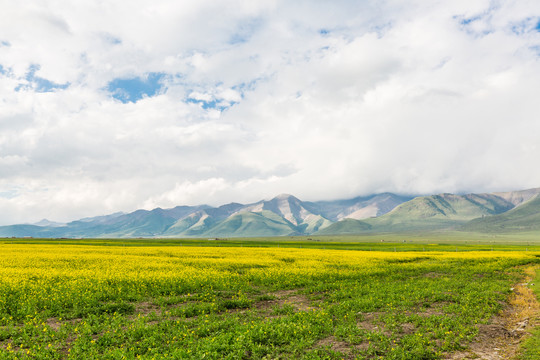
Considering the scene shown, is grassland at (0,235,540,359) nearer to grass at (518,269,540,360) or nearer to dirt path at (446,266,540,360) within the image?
dirt path at (446,266,540,360)

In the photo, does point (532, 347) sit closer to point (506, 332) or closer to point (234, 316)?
point (506, 332)

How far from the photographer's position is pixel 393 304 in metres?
23.4

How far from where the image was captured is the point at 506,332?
60.3 ft

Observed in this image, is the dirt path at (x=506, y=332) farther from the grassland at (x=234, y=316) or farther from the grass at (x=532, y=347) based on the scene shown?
the grassland at (x=234, y=316)

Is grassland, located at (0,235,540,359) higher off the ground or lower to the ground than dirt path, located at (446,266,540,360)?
higher

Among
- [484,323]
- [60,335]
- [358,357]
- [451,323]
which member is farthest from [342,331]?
[60,335]

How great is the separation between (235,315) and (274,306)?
12.1 ft

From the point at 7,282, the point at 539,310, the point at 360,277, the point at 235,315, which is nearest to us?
the point at 235,315

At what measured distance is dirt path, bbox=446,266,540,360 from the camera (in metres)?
15.1

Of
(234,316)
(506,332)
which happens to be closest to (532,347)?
(506,332)

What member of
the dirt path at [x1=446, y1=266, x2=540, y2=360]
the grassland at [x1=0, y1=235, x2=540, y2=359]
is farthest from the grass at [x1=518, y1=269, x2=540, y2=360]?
the grassland at [x1=0, y1=235, x2=540, y2=359]

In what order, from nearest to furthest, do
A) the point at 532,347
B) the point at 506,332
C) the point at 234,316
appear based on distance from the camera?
the point at 532,347 → the point at 506,332 → the point at 234,316

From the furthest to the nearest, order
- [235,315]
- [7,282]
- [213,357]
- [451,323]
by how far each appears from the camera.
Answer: [7,282], [235,315], [451,323], [213,357]

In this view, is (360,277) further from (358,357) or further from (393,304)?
(358,357)
